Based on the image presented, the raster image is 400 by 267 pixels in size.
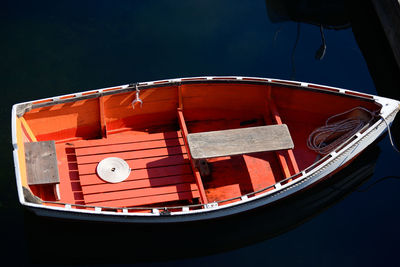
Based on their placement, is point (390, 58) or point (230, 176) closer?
point (230, 176)

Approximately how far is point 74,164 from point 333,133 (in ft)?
18.9

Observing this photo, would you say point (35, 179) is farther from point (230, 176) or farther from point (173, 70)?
point (173, 70)

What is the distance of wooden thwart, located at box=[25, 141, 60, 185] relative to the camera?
10625mm

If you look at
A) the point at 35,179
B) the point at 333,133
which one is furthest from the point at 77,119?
the point at 333,133

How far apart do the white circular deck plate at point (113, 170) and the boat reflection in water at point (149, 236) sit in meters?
0.98

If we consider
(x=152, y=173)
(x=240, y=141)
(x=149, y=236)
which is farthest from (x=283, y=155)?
(x=149, y=236)

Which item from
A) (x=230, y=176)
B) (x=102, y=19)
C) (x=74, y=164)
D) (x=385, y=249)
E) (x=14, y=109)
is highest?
(x=102, y=19)

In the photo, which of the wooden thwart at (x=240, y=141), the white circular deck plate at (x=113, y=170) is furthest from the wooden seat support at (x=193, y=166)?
the white circular deck plate at (x=113, y=170)

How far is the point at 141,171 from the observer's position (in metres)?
11.7

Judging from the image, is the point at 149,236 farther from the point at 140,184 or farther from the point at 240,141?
the point at 240,141

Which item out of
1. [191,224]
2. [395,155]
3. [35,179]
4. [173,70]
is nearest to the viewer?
[35,179]

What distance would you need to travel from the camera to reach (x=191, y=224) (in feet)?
38.1

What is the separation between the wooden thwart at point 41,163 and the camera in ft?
34.9

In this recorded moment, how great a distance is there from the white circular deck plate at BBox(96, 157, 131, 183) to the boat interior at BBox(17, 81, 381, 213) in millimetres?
93
